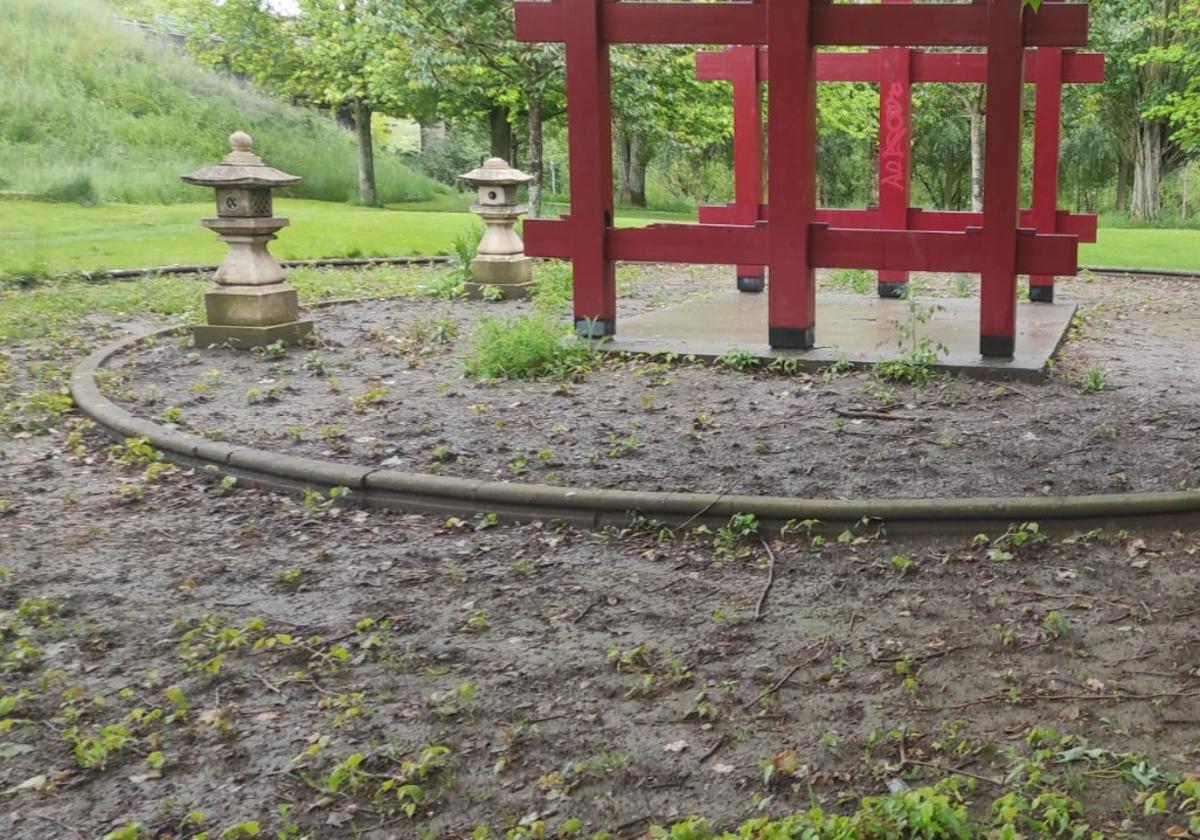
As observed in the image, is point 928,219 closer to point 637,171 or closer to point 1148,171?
point 1148,171

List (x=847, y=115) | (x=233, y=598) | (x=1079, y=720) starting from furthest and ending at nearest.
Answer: (x=847, y=115) < (x=233, y=598) < (x=1079, y=720)

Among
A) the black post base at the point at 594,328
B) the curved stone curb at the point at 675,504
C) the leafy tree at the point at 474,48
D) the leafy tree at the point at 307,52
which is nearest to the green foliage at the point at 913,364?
the black post base at the point at 594,328

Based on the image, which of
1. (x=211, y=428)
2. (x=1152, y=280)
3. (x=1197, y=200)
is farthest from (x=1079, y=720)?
(x=1197, y=200)

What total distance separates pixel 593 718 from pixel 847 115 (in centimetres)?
2559

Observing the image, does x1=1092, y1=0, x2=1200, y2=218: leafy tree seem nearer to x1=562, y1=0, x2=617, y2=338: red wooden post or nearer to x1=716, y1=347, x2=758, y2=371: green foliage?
x1=562, y1=0, x2=617, y2=338: red wooden post

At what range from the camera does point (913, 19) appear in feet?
25.0

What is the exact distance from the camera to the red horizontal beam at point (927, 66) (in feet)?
36.6

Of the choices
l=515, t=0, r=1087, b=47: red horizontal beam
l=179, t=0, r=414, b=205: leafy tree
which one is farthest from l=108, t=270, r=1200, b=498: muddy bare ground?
l=179, t=0, r=414, b=205: leafy tree

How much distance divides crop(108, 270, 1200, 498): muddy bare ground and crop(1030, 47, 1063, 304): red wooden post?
1.98 m

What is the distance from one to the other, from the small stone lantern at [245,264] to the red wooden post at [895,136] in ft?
18.2

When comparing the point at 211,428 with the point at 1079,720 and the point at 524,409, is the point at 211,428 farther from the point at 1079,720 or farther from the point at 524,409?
the point at 1079,720

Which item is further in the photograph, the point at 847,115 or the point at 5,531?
the point at 847,115

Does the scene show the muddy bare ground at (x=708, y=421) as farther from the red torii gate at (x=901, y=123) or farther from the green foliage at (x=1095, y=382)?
the red torii gate at (x=901, y=123)

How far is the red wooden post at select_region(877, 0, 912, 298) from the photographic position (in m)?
11.3
